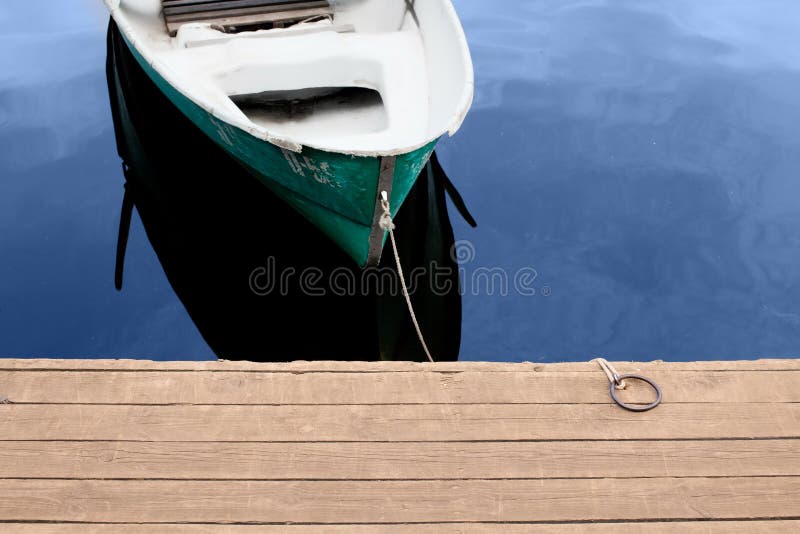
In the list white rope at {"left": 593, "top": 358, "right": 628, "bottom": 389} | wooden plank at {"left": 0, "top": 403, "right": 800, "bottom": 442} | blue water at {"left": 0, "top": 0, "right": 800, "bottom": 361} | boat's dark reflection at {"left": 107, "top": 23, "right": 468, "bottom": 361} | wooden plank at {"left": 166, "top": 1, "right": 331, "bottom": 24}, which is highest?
wooden plank at {"left": 0, "top": 403, "right": 800, "bottom": 442}

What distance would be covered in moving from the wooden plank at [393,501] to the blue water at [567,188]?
2.11m

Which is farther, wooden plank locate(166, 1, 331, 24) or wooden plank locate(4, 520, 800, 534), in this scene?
wooden plank locate(166, 1, 331, 24)

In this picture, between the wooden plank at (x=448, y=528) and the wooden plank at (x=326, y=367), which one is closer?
the wooden plank at (x=448, y=528)

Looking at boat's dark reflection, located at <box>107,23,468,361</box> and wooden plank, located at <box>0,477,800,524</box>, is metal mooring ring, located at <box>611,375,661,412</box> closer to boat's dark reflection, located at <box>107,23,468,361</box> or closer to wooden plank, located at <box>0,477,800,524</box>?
wooden plank, located at <box>0,477,800,524</box>

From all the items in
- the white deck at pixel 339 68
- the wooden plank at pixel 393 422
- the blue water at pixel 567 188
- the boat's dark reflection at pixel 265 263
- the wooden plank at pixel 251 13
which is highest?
the wooden plank at pixel 393 422

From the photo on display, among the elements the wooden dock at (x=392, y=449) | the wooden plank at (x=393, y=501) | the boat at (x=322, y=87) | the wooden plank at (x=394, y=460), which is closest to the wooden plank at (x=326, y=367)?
the wooden dock at (x=392, y=449)

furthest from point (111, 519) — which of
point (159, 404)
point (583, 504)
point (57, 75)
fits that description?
point (57, 75)

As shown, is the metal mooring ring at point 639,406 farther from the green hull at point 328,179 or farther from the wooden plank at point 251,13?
the wooden plank at point 251,13

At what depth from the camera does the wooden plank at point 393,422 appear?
91.3 inches

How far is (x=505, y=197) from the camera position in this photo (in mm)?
5461

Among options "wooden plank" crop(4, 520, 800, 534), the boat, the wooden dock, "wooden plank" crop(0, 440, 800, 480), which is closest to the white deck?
the boat

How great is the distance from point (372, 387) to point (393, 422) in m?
0.17

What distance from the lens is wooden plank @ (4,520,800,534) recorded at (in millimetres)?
2027

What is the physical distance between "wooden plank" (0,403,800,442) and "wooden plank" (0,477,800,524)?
18 cm
